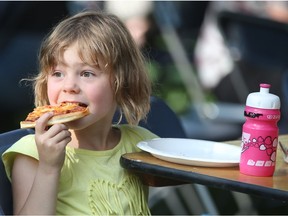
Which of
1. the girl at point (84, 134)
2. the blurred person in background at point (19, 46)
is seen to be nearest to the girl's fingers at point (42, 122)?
the girl at point (84, 134)

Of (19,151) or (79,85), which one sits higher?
(79,85)

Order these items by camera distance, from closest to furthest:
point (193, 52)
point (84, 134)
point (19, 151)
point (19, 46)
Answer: point (19, 151)
point (84, 134)
point (19, 46)
point (193, 52)

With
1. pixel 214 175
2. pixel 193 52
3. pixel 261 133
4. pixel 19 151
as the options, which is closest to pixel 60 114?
pixel 19 151

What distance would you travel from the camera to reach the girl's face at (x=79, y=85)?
2.75 metres

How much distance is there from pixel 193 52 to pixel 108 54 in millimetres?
4825

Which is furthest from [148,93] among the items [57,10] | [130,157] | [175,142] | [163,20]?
[163,20]

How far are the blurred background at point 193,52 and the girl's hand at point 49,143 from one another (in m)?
2.60

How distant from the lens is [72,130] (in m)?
2.89

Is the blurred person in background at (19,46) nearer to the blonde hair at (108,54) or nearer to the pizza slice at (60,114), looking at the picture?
the blonde hair at (108,54)

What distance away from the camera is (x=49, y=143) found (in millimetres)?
2578

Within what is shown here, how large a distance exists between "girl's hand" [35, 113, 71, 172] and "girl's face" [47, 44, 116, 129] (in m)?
0.15

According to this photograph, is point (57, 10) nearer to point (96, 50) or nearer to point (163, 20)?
point (163, 20)

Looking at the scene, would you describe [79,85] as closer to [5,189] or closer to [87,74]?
[87,74]

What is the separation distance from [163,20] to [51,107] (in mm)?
4468
